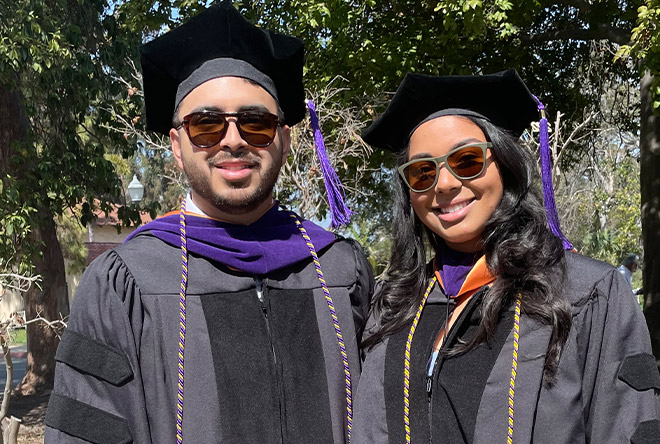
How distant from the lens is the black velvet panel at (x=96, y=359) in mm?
2293

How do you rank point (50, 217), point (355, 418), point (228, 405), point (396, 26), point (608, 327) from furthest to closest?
point (50, 217)
point (396, 26)
point (355, 418)
point (228, 405)
point (608, 327)

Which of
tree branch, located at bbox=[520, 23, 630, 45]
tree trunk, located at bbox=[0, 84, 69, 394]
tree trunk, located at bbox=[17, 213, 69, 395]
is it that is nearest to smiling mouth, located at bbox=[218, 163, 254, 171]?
tree branch, located at bbox=[520, 23, 630, 45]

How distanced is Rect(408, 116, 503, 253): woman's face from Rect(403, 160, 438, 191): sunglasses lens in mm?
25

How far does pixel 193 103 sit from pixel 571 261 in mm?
1371

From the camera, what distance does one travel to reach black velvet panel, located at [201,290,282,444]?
241cm

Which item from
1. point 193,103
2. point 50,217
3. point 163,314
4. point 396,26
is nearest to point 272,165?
point 193,103

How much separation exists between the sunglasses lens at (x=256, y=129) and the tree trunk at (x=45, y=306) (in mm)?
9753

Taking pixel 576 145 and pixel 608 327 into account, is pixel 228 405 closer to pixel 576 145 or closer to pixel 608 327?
pixel 608 327

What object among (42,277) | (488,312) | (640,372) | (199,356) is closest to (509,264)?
(488,312)

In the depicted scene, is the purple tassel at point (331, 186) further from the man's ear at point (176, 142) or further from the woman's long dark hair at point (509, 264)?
the man's ear at point (176, 142)

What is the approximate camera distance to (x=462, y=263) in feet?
8.56

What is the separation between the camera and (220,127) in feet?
8.32

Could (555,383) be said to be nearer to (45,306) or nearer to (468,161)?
(468,161)

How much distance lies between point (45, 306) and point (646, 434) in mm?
11392
